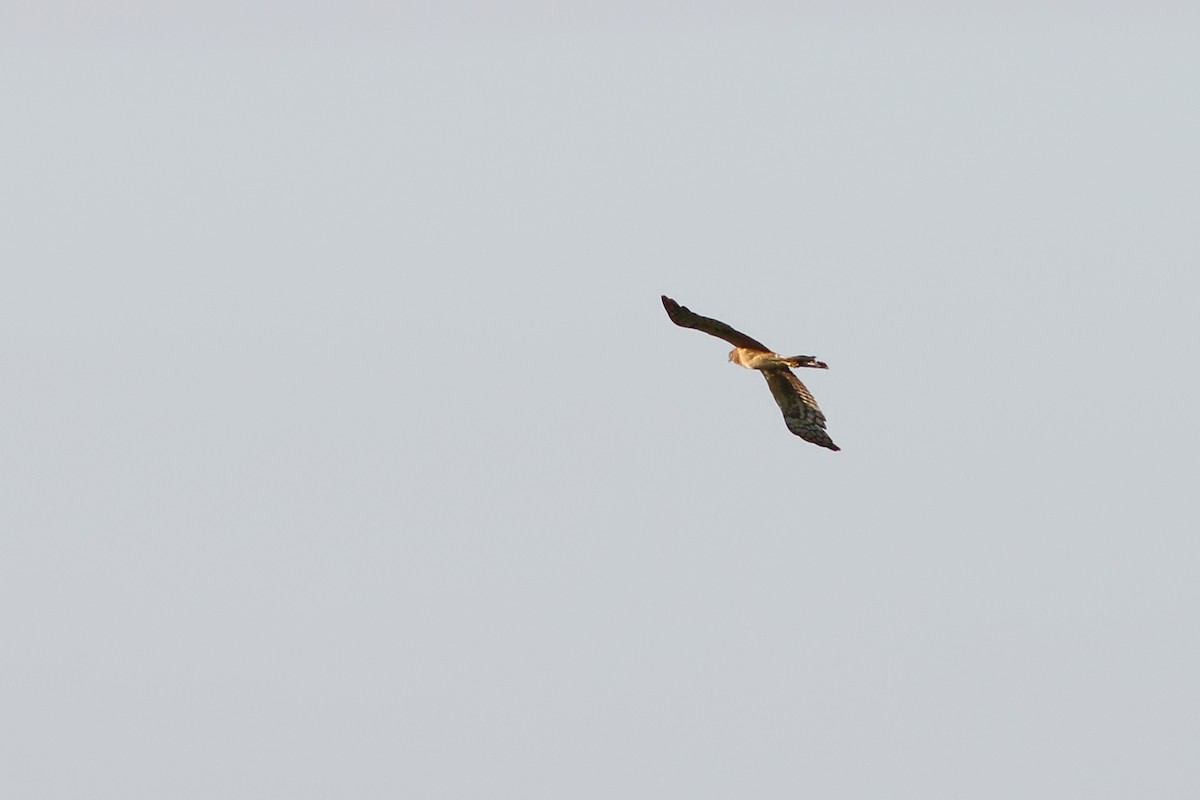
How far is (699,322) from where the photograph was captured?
50.6 m

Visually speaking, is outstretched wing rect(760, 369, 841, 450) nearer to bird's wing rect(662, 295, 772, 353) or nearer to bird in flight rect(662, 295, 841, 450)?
bird in flight rect(662, 295, 841, 450)

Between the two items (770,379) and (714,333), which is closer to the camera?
(714,333)

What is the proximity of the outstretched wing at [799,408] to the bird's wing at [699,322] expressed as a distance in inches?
115

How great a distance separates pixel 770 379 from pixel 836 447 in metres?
2.12

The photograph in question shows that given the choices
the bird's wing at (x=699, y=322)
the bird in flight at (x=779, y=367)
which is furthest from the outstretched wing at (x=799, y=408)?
the bird's wing at (x=699, y=322)

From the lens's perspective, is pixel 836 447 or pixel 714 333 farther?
pixel 836 447

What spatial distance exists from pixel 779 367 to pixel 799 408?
2025 millimetres

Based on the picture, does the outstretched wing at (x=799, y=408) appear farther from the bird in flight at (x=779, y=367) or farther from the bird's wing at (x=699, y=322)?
the bird's wing at (x=699, y=322)

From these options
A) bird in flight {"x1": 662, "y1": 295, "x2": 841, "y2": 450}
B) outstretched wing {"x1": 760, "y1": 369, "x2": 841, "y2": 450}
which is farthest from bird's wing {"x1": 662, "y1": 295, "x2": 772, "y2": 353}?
outstretched wing {"x1": 760, "y1": 369, "x2": 841, "y2": 450}

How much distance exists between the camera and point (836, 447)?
5512 centimetres

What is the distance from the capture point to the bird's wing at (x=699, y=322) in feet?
164

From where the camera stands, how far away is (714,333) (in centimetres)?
5147

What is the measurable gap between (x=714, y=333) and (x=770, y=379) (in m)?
4.06

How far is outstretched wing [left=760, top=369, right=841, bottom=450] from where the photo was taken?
55.1 meters
